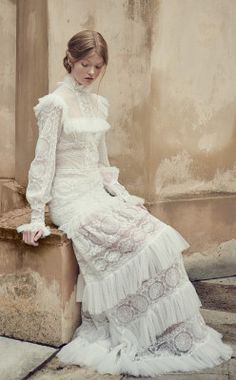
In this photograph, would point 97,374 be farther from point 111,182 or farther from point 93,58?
point 93,58

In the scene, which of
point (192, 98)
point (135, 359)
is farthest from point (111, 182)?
point (192, 98)

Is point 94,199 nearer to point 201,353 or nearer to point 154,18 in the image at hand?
point 201,353

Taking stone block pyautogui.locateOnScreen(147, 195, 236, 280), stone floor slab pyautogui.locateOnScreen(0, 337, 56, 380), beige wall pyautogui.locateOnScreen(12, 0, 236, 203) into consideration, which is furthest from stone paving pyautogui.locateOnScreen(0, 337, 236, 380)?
beige wall pyautogui.locateOnScreen(12, 0, 236, 203)

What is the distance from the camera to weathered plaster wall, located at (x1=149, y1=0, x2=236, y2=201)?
3990 millimetres

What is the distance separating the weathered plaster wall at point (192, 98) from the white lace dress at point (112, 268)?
→ 1.17 meters

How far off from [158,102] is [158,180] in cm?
63

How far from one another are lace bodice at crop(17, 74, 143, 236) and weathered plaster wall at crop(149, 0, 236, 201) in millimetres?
998

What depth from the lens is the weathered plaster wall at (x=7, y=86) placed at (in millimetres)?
4195

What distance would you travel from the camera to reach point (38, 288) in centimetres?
294

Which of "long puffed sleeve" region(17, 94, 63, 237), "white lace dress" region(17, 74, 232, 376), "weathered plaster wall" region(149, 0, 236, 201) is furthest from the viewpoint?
"weathered plaster wall" region(149, 0, 236, 201)

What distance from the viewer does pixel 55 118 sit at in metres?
2.81

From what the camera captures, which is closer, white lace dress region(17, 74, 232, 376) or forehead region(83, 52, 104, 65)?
white lace dress region(17, 74, 232, 376)

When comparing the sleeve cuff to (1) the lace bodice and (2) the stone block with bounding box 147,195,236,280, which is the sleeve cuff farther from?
(2) the stone block with bounding box 147,195,236,280

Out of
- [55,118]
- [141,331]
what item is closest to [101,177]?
[55,118]
